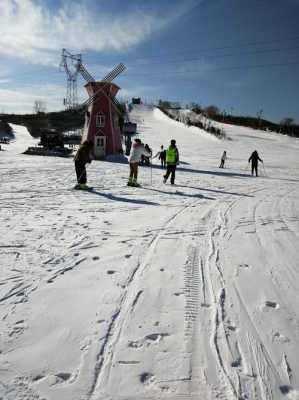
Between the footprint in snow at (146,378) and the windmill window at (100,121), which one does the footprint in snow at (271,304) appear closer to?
the footprint in snow at (146,378)

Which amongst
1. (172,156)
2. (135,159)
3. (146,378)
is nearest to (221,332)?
(146,378)

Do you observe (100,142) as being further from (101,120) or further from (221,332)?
(221,332)

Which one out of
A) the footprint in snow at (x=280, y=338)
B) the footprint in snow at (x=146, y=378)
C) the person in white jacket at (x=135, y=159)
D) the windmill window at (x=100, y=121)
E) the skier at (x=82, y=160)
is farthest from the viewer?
the windmill window at (x=100, y=121)

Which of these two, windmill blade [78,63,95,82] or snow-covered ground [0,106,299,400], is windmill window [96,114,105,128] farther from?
snow-covered ground [0,106,299,400]

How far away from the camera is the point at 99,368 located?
89.5 inches

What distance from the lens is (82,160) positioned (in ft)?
33.6

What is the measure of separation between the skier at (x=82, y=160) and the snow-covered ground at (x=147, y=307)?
137 inches

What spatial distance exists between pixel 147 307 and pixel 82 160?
7.83 m

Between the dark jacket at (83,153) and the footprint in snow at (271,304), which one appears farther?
the dark jacket at (83,153)

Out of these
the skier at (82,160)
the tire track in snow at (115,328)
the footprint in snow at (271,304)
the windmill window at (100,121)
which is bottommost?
the tire track in snow at (115,328)

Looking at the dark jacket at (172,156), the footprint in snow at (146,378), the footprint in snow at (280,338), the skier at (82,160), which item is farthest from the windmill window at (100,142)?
A: the footprint in snow at (146,378)

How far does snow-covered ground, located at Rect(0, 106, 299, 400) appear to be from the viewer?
2195 mm

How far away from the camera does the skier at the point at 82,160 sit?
1007cm

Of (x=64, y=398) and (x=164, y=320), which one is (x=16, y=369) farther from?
(x=164, y=320)
